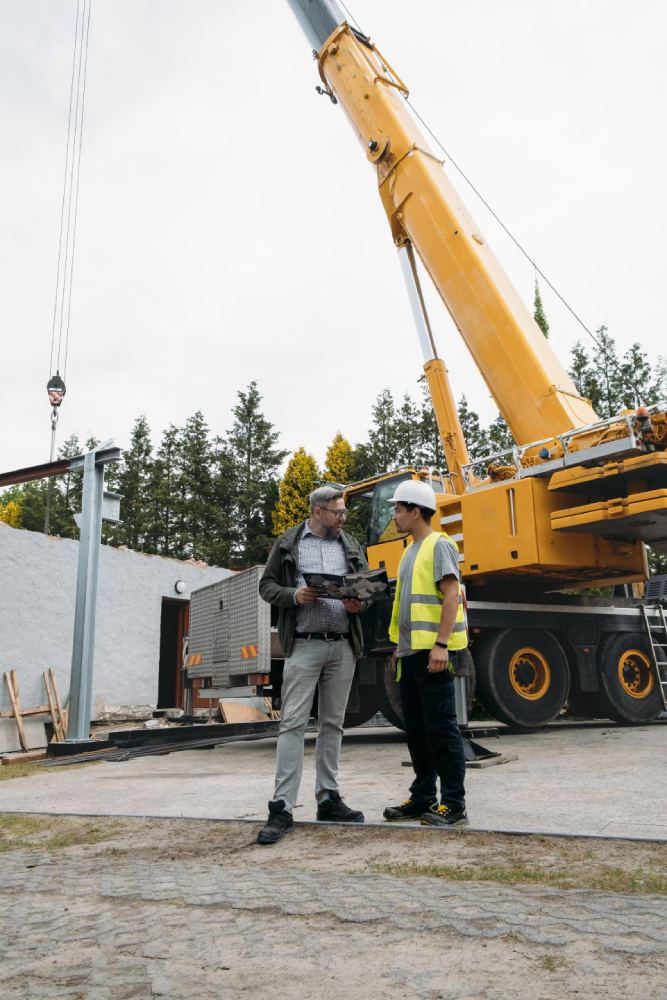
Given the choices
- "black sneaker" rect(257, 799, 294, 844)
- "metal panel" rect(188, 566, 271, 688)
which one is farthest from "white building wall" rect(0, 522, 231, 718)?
"black sneaker" rect(257, 799, 294, 844)

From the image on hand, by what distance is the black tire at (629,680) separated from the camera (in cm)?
993

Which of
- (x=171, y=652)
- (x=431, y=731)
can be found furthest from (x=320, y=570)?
(x=171, y=652)

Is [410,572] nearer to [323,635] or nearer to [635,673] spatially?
[323,635]

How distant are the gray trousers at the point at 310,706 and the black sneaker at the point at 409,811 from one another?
0.30 meters

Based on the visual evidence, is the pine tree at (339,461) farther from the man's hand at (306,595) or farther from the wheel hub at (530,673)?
the man's hand at (306,595)

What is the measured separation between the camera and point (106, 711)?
52.0ft

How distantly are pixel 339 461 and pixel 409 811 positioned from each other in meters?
34.2

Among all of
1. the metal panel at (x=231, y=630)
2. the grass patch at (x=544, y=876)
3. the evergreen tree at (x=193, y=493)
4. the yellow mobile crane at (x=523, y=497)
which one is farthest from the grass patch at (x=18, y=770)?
the evergreen tree at (x=193, y=493)

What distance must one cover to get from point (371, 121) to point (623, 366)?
2254cm

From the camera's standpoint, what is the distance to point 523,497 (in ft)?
28.6

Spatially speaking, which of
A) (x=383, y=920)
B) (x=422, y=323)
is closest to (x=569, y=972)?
(x=383, y=920)

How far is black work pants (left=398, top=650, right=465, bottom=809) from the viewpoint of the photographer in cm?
400

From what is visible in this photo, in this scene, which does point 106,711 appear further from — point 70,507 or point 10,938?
point 70,507

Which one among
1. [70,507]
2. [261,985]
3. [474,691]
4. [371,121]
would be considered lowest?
[261,985]
